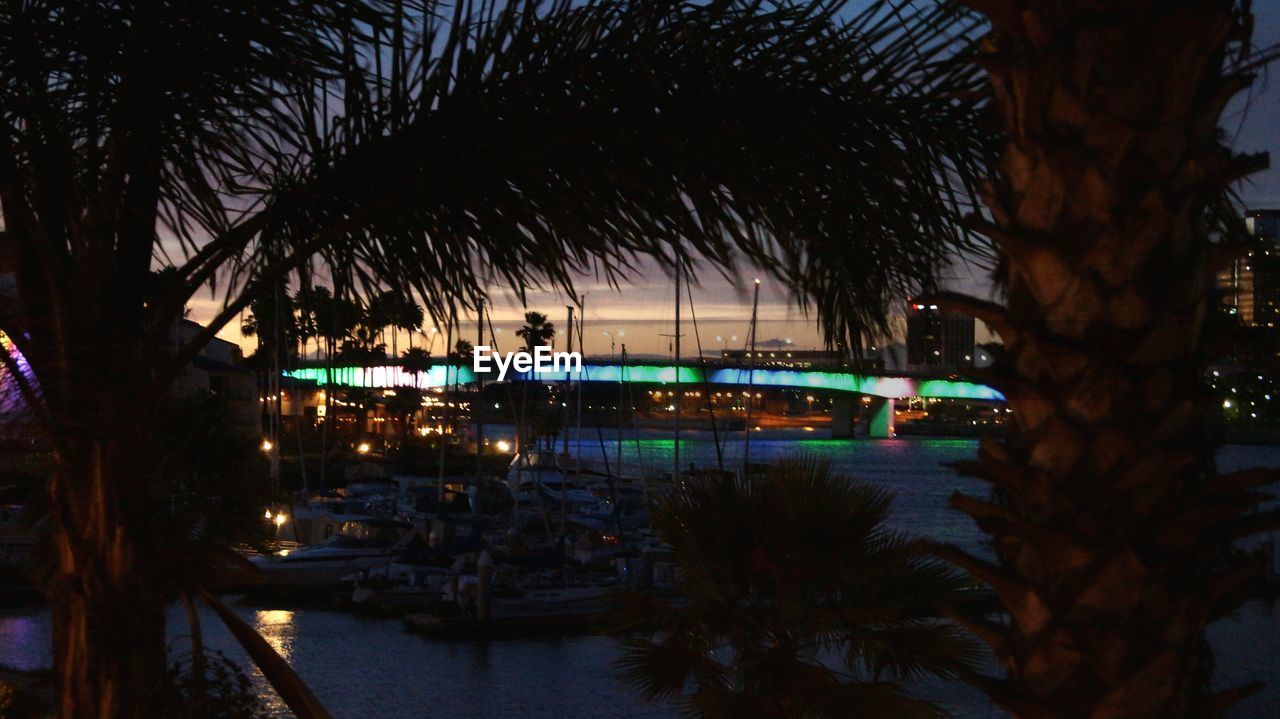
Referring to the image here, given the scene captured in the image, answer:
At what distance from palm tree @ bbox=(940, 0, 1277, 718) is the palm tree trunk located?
9.11 feet

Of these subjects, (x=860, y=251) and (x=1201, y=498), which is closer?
(x=1201, y=498)

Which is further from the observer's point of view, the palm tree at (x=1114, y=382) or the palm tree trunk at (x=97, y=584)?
the palm tree trunk at (x=97, y=584)

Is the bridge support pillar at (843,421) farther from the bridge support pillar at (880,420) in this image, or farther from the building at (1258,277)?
the building at (1258,277)

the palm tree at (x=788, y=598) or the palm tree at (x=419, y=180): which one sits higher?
the palm tree at (x=419, y=180)

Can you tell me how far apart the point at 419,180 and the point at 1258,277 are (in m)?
2.84

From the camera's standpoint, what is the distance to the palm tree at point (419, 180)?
370 centimetres

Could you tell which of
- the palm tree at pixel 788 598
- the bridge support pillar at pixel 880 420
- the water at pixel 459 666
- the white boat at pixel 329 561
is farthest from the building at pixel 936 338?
the bridge support pillar at pixel 880 420

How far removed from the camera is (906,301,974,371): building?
10.9 ft

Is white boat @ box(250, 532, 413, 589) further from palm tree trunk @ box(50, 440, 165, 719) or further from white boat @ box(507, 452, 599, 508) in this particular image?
palm tree trunk @ box(50, 440, 165, 719)

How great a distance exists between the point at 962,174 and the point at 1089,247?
1.82 m

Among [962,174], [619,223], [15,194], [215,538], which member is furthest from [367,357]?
[962,174]

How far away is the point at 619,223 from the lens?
378 cm

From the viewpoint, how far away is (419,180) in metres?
3.87

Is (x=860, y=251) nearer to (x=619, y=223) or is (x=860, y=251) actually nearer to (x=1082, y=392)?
(x=619, y=223)
